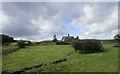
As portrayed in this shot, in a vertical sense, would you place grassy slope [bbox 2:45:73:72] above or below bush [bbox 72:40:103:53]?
below

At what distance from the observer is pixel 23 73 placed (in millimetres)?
35781

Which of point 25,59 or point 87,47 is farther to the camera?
point 87,47

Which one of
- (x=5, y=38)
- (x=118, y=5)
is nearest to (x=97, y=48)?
(x=118, y=5)

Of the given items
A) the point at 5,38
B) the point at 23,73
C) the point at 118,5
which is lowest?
the point at 23,73

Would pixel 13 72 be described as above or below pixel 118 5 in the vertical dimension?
below

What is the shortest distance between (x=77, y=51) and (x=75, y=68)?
28037 mm

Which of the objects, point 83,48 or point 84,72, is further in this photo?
point 83,48

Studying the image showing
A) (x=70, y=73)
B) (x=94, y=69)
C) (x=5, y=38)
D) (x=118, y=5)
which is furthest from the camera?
(x=5, y=38)

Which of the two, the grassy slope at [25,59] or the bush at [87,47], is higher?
the bush at [87,47]

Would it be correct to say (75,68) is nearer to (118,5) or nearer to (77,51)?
(77,51)

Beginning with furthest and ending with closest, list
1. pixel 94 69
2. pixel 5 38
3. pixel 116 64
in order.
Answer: pixel 5 38 → pixel 116 64 → pixel 94 69

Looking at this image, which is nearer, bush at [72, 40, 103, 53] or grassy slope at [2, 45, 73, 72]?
grassy slope at [2, 45, 73, 72]

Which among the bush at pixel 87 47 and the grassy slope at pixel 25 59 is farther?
the bush at pixel 87 47

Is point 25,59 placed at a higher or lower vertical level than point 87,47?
lower
